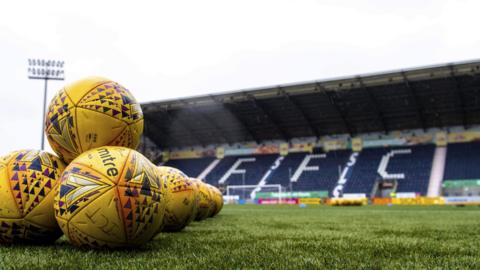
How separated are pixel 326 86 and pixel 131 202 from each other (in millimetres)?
34457

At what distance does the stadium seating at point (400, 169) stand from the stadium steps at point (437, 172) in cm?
35

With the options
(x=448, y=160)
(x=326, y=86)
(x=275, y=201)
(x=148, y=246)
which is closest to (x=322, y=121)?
(x=326, y=86)

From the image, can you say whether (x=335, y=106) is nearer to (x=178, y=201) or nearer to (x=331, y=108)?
(x=331, y=108)

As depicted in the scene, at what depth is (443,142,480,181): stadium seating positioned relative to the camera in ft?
122

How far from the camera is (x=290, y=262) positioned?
3521mm

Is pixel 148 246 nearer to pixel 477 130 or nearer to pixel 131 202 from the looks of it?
pixel 131 202

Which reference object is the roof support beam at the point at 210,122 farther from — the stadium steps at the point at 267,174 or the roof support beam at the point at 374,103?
the roof support beam at the point at 374,103

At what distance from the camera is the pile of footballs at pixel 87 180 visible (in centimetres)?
398

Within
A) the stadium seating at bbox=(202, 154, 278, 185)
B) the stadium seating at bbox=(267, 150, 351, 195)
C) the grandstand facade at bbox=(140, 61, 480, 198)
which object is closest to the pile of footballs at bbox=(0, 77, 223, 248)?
the grandstand facade at bbox=(140, 61, 480, 198)

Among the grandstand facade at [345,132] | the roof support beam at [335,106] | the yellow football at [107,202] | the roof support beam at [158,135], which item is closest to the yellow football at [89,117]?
the yellow football at [107,202]

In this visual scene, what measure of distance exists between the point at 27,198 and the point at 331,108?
37.5 metres

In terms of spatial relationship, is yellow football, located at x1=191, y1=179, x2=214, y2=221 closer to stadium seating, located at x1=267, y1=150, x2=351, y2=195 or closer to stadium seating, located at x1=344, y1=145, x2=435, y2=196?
stadium seating, located at x1=344, y1=145, x2=435, y2=196

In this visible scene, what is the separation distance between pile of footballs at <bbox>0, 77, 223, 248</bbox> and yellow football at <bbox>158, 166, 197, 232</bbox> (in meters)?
1.57

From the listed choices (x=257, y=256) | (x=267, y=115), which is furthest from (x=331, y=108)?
(x=257, y=256)
